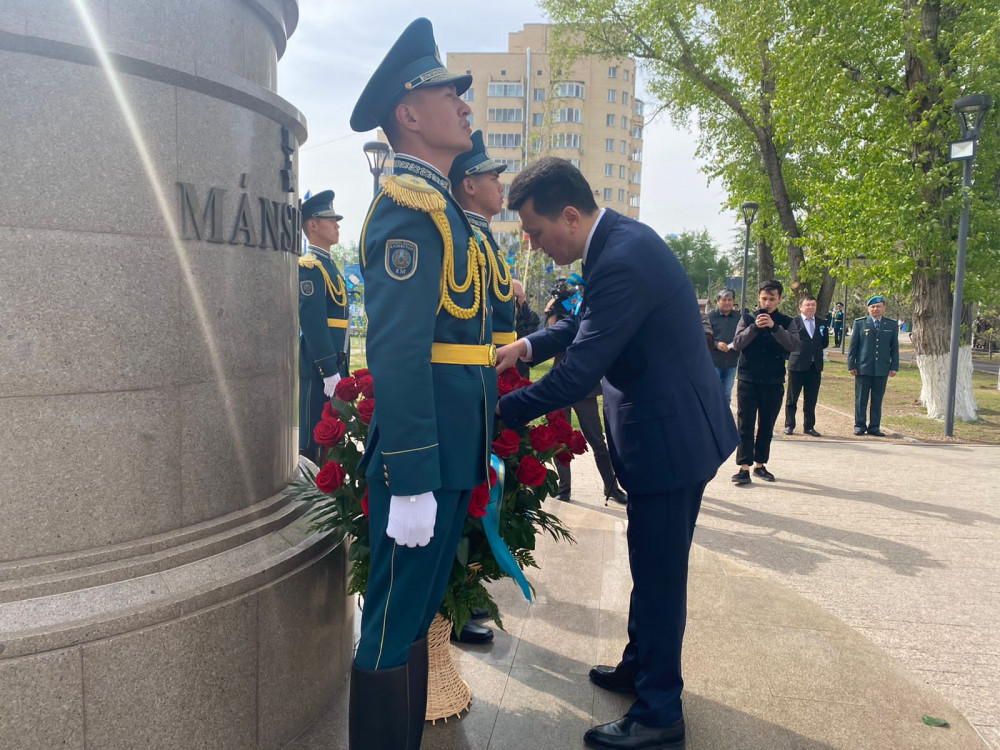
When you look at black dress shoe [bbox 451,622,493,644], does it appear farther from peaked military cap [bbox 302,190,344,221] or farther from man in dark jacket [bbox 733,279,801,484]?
man in dark jacket [bbox 733,279,801,484]

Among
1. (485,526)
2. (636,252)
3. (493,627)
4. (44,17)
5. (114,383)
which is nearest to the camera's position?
(44,17)

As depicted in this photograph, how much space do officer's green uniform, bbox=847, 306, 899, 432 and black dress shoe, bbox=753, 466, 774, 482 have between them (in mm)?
4495

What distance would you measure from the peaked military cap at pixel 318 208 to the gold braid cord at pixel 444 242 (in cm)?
335

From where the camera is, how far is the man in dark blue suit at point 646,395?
9.16ft

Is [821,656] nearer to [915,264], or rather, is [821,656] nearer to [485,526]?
[485,526]

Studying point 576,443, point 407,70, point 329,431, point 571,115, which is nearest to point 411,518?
point 329,431

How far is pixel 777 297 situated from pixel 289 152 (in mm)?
5980

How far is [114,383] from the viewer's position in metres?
2.39

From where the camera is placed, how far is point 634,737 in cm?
288

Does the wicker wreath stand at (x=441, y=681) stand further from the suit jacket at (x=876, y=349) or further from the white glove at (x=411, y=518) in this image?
the suit jacket at (x=876, y=349)

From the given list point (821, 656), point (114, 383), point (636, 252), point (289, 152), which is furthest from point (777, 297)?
point (114, 383)

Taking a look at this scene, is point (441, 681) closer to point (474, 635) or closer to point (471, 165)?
point (474, 635)

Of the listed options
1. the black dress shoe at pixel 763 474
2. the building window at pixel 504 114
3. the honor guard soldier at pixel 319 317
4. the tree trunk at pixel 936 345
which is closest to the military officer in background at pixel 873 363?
the tree trunk at pixel 936 345

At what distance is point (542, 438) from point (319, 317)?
269 centimetres
